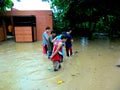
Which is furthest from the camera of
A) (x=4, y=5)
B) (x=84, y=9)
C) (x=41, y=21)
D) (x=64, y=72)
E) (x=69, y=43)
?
(x=41, y=21)

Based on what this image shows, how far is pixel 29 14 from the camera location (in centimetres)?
2053

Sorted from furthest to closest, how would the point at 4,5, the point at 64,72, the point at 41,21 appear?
the point at 41,21 → the point at 4,5 → the point at 64,72

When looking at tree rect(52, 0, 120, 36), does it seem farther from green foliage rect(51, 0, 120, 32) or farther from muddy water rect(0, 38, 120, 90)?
muddy water rect(0, 38, 120, 90)

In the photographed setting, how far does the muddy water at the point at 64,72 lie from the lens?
846 cm

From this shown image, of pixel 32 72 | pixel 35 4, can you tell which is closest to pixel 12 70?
pixel 32 72

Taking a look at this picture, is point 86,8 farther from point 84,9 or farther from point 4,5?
point 4,5

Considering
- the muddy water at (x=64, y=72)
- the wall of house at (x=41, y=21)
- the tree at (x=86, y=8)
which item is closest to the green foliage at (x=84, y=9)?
the tree at (x=86, y=8)

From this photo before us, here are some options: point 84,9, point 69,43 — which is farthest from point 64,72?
point 84,9

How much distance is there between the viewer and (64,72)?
10.1m

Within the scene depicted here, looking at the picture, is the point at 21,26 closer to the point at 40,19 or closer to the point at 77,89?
the point at 40,19

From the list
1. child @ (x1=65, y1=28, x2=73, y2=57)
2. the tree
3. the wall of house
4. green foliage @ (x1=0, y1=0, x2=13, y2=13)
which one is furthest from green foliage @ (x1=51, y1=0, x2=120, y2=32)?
child @ (x1=65, y1=28, x2=73, y2=57)

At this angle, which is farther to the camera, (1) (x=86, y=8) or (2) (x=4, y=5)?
(2) (x=4, y=5)

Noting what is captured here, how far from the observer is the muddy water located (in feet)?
27.8

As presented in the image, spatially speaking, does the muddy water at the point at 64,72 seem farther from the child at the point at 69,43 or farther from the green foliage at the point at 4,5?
the green foliage at the point at 4,5
